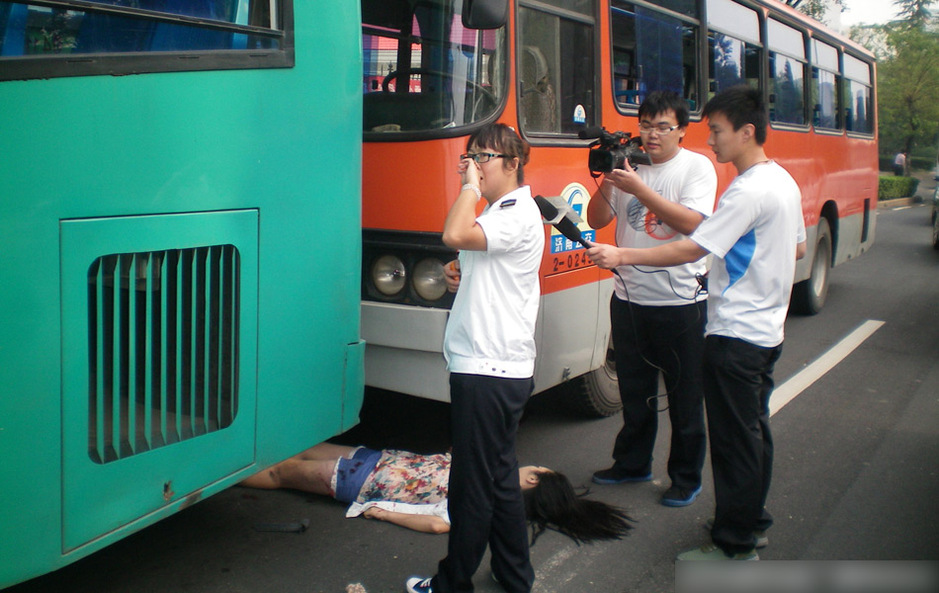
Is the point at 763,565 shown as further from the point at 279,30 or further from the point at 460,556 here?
the point at 279,30

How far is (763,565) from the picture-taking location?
2.07 meters

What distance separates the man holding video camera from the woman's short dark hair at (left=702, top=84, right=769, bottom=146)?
569 millimetres

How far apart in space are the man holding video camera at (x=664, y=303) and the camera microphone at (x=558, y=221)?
2.39 feet

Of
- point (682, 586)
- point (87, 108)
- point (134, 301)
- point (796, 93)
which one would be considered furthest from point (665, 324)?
point (796, 93)

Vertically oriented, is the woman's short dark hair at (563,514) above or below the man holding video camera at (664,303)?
below

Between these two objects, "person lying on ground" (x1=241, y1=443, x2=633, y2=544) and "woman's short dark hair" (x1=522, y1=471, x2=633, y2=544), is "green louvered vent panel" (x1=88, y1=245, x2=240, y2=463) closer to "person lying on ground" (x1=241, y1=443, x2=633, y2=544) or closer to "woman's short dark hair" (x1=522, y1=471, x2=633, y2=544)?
"person lying on ground" (x1=241, y1=443, x2=633, y2=544)

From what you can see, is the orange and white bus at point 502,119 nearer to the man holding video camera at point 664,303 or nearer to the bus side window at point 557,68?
the bus side window at point 557,68

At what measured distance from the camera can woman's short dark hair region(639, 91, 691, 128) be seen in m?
4.28

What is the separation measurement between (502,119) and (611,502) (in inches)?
76.2

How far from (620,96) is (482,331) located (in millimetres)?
2654

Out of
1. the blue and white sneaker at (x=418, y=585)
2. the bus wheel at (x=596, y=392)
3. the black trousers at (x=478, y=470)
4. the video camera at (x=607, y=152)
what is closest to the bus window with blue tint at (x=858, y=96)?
the bus wheel at (x=596, y=392)

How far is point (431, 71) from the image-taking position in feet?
13.8

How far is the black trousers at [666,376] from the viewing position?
434cm

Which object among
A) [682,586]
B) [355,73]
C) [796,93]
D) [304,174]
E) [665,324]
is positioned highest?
[796,93]
